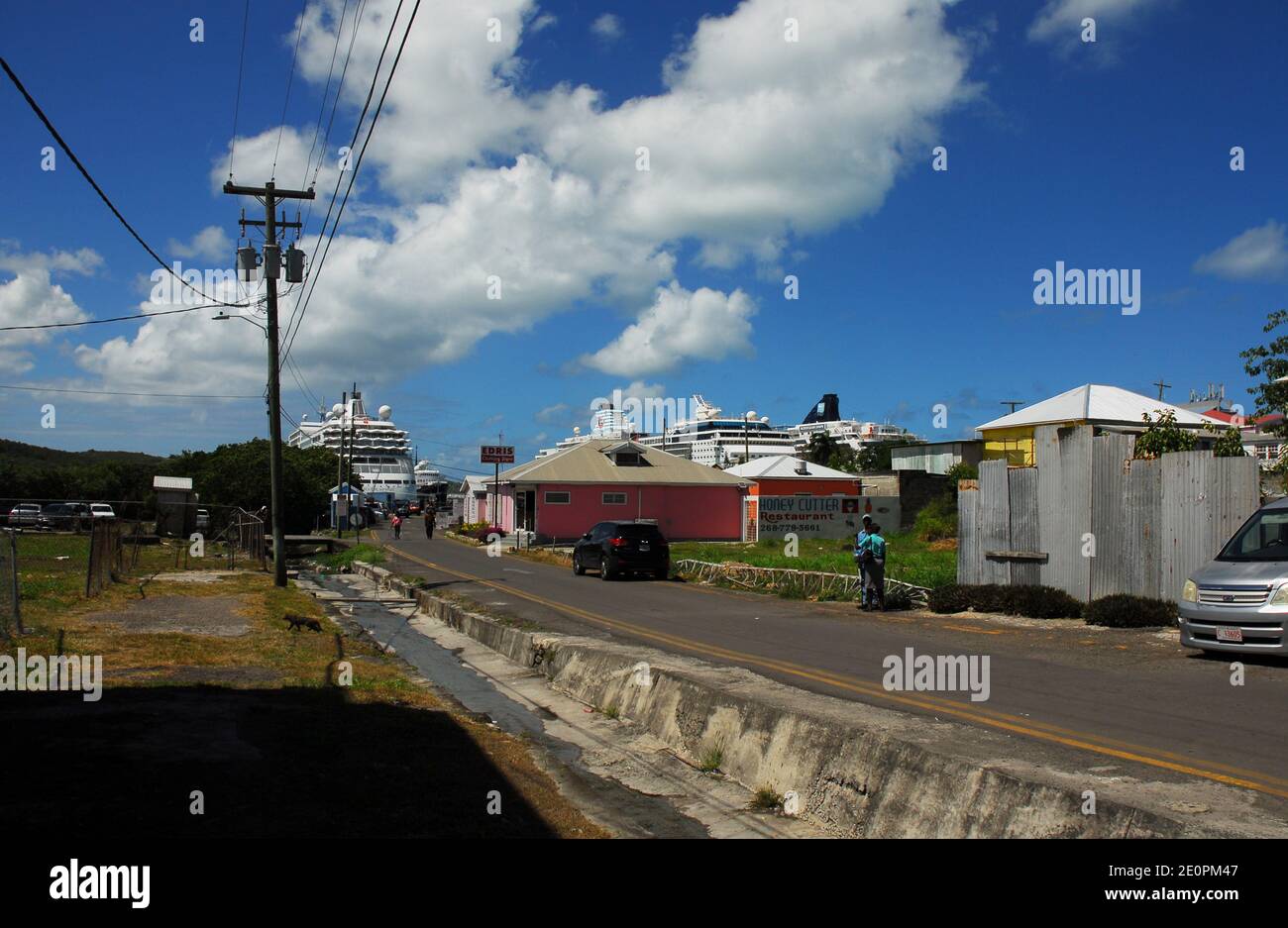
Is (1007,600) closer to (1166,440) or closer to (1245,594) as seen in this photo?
(1166,440)

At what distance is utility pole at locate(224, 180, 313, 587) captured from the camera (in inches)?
1014

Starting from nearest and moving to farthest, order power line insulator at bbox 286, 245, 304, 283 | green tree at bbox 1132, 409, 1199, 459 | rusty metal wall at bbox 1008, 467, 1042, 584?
rusty metal wall at bbox 1008, 467, 1042, 584
green tree at bbox 1132, 409, 1199, 459
power line insulator at bbox 286, 245, 304, 283

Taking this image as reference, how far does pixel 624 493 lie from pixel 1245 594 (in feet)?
138

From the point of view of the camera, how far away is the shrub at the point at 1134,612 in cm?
1466

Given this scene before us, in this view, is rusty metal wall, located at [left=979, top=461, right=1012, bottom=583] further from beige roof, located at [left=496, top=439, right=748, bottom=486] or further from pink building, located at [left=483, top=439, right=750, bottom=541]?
beige roof, located at [left=496, top=439, right=748, bottom=486]

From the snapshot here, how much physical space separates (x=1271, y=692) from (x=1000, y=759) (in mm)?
4715

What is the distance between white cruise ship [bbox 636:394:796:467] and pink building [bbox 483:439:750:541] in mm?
82168

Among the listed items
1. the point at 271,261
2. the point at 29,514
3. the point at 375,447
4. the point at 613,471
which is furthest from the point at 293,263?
the point at 375,447

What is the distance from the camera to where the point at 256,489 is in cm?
5722

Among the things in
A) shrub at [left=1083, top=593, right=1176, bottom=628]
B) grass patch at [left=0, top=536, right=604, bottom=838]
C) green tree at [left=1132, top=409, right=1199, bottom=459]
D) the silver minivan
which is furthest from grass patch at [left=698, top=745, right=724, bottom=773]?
green tree at [left=1132, top=409, right=1199, bottom=459]

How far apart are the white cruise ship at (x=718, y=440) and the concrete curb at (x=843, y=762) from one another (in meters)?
126

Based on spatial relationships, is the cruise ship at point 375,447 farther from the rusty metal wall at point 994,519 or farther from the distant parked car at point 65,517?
the rusty metal wall at point 994,519

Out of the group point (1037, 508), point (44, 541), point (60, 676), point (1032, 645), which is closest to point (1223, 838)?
point (1032, 645)
